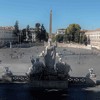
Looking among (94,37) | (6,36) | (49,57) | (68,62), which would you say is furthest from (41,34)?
(49,57)

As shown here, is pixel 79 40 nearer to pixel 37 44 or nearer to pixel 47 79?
pixel 37 44

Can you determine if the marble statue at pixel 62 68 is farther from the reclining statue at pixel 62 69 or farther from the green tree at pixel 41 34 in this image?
the green tree at pixel 41 34

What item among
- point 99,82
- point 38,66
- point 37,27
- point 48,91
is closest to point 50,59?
point 38,66

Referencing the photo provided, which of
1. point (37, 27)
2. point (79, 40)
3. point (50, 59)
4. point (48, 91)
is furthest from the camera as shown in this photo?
point (37, 27)

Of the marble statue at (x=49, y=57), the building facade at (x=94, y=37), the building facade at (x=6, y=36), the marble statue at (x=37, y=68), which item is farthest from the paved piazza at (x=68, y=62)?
the building facade at (x=6, y=36)

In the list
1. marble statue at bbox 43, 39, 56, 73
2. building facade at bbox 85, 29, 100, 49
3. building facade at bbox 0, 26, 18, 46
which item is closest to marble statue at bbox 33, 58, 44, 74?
marble statue at bbox 43, 39, 56, 73

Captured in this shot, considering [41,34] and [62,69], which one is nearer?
[62,69]

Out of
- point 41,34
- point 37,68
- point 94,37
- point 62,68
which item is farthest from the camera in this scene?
point 41,34

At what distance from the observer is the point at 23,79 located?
55.9 feet

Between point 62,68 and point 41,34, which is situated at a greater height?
point 41,34

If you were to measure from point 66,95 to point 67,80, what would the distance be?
1612mm

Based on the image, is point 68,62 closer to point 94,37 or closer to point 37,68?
point 37,68

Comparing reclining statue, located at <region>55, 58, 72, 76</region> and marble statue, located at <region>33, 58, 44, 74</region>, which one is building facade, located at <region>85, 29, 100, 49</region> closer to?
reclining statue, located at <region>55, 58, 72, 76</region>

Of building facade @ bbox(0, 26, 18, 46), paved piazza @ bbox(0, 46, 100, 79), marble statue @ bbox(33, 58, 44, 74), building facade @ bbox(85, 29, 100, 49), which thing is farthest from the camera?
building facade @ bbox(0, 26, 18, 46)
